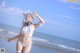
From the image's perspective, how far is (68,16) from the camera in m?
1.80

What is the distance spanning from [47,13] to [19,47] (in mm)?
414

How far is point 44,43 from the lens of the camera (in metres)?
1.76

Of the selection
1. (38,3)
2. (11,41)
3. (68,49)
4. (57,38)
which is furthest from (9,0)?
(68,49)

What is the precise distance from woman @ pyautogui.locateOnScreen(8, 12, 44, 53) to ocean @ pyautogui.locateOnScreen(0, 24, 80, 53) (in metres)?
0.04

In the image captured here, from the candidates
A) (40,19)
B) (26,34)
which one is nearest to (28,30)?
(26,34)

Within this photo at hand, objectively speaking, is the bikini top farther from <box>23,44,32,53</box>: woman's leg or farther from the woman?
<box>23,44,32,53</box>: woman's leg

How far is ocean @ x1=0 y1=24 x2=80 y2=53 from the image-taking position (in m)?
1.76

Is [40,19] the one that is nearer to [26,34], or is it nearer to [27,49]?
[26,34]

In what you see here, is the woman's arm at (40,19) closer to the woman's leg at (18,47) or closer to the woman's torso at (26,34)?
the woman's torso at (26,34)

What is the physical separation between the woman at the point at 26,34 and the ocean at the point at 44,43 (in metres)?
0.04

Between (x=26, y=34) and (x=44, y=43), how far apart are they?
0.62 feet

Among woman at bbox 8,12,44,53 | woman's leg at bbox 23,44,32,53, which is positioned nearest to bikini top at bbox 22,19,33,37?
woman at bbox 8,12,44,53

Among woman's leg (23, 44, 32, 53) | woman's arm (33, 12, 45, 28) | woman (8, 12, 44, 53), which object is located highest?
woman's arm (33, 12, 45, 28)

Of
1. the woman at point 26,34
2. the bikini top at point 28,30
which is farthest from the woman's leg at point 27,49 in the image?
the bikini top at point 28,30
